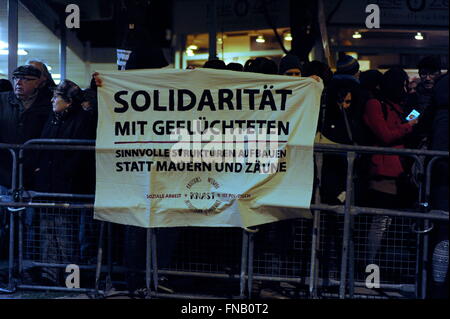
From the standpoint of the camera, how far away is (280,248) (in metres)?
5.65

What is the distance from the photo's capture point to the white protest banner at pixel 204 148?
536 cm

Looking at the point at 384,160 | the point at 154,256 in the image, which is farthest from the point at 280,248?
the point at 384,160

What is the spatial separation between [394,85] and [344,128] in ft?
2.48

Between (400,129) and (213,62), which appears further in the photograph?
(213,62)

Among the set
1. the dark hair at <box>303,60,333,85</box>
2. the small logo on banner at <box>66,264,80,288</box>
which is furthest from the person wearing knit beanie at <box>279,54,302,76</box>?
the small logo on banner at <box>66,264,80,288</box>

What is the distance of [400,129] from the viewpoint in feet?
18.3

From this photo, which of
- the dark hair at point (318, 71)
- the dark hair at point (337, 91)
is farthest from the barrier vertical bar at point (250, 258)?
the dark hair at point (318, 71)

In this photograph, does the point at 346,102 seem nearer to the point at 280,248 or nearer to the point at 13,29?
the point at 280,248

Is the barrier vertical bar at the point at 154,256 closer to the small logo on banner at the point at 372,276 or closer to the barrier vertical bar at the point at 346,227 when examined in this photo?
the barrier vertical bar at the point at 346,227

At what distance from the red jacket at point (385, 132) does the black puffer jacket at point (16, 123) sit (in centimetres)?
335

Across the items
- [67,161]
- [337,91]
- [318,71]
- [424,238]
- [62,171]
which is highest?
[318,71]
